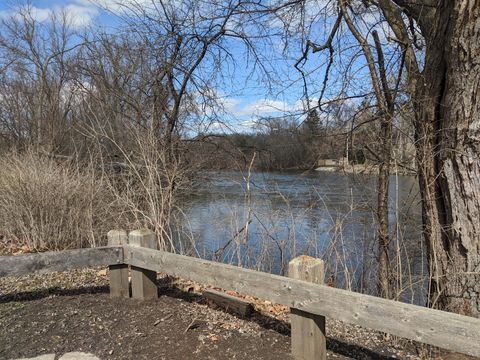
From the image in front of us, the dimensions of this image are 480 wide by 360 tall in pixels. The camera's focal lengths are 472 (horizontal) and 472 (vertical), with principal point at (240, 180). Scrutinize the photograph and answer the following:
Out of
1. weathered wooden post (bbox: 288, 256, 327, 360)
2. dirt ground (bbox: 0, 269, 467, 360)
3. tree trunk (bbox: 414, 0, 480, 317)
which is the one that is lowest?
dirt ground (bbox: 0, 269, 467, 360)

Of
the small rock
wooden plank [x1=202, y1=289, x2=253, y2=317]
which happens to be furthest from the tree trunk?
the small rock

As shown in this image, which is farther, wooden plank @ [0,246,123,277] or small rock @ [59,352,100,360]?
wooden plank @ [0,246,123,277]

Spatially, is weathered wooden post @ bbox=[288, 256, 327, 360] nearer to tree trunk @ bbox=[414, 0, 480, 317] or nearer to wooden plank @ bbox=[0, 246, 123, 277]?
tree trunk @ bbox=[414, 0, 480, 317]

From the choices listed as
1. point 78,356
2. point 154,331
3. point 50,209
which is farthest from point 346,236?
point 78,356

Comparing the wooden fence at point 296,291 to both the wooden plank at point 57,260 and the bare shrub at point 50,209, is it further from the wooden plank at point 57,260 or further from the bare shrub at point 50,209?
the bare shrub at point 50,209

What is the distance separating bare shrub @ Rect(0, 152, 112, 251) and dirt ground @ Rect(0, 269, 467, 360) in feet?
8.93

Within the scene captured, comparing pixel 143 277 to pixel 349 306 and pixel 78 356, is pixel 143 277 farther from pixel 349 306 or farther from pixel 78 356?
pixel 349 306

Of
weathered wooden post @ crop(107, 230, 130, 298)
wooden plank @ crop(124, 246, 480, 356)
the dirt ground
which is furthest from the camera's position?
weathered wooden post @ crop(107, 230, 130, 298)

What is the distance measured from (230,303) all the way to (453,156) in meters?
2.27

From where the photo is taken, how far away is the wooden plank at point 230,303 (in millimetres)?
4090

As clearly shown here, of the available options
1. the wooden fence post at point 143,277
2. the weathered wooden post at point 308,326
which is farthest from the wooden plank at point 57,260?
the weathered wooden post at point 308,326

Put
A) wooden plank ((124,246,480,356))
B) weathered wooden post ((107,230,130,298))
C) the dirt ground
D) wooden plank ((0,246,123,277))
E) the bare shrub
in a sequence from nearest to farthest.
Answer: wooden plank ((124,246,480,356))
the dirt ground
wooden plank ((0,246,123,277))
weathered wooden post ((107,230,130,298))
the bare shrub

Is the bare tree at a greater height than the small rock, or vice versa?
the bare tree

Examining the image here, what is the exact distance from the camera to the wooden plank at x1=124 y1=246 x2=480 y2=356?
98.6 inches
